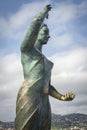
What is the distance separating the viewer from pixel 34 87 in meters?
15.0

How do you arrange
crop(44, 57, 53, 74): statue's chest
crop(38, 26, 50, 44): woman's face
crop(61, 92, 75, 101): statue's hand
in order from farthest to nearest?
crop(38, 26, 50, 44): woman's face
crop(44, 57, 53, 74): statue's chest
crop(61, 92, 75, 101): statue's hand

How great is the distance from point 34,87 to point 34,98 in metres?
0.37

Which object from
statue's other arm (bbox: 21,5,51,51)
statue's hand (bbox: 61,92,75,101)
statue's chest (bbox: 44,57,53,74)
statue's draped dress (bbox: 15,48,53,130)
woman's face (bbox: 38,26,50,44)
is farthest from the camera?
woman's face (bbox: 38,26,50,44)

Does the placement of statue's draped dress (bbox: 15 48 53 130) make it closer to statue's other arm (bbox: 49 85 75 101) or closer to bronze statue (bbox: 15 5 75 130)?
bronze statue (bbox: 15 5 75 130)

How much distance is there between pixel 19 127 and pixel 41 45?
287 cm

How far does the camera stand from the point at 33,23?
15.0 metres

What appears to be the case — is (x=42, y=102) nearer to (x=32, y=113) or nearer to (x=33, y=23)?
(x=32, y=113)

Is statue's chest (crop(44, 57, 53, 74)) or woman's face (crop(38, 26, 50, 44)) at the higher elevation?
woman's face (crop(38, 26, 50, 44))

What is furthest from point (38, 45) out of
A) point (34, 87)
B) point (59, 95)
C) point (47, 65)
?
point (59, 95)

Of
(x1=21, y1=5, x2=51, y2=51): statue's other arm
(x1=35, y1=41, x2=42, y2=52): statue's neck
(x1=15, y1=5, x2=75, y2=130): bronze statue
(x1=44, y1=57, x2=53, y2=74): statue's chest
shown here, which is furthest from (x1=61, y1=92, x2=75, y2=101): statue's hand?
(x1=21, y1=5, x2=51, y2=51): statue's other arm

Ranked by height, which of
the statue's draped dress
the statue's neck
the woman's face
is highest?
the woman's face

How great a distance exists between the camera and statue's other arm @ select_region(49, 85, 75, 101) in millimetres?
15273

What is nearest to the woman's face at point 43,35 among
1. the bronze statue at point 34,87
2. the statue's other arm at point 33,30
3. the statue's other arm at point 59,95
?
the bronze statue at point 34,87

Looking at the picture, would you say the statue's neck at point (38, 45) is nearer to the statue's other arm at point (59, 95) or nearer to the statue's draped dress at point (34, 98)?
the statue's draped dress at point (34, 98)
